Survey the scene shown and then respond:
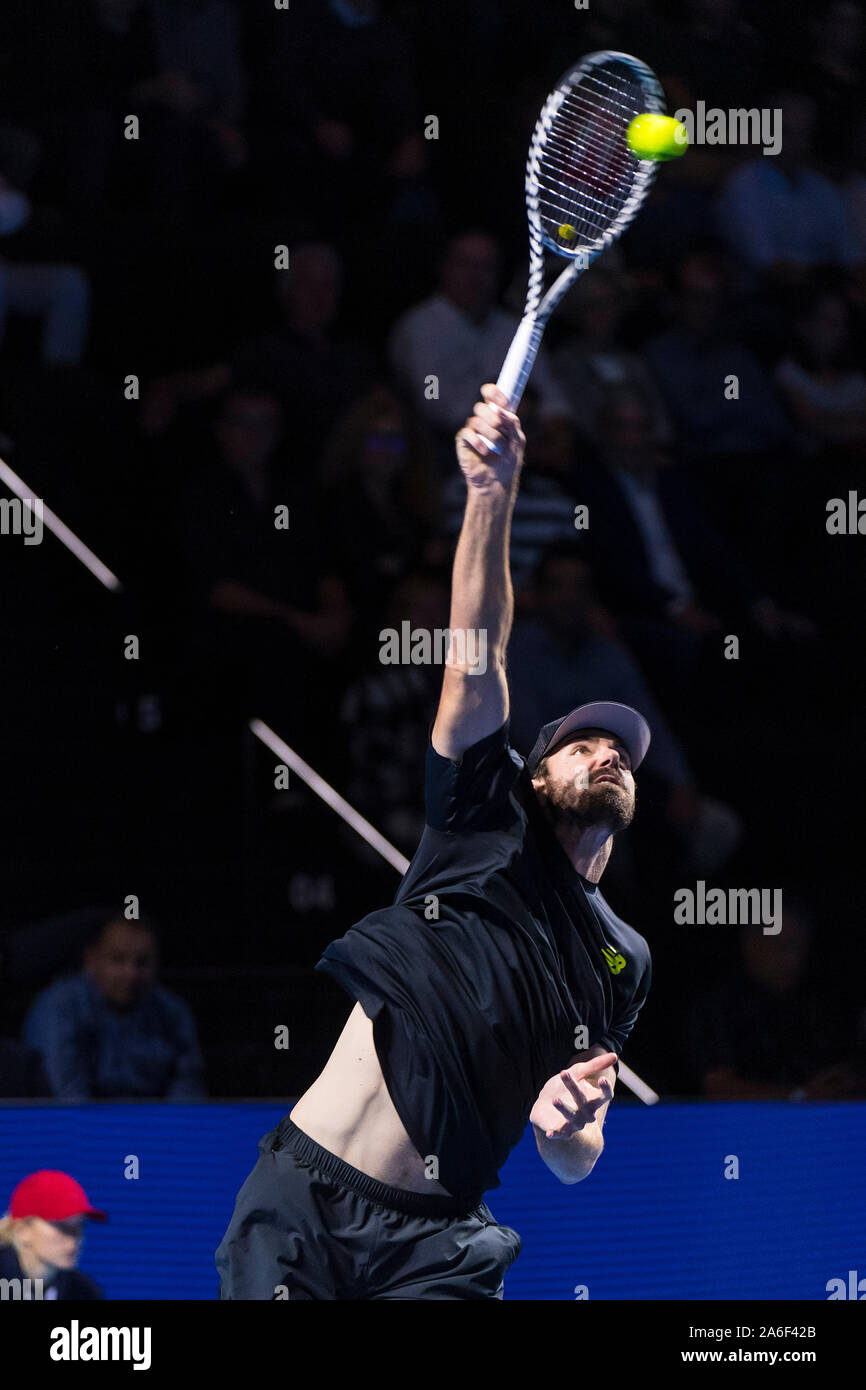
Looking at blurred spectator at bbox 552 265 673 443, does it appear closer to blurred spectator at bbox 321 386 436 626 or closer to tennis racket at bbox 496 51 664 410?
blurred spectator at bbox 321 386 436 626

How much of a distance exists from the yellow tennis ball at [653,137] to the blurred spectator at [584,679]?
74.9 inches

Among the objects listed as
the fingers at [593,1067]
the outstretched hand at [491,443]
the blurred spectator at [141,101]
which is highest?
the blurred spectator at [141,101]

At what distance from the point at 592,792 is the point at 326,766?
196cm

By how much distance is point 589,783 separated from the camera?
142 inches

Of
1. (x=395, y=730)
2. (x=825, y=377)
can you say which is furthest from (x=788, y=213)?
(x=395, y=730)

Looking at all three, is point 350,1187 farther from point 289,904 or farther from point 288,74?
point 288,74

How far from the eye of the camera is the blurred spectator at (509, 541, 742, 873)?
5711mm

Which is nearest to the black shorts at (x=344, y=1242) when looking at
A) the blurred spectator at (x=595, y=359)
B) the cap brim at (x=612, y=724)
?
the cap brim at (x=612, y=724)

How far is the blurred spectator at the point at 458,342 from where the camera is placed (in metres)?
6.14

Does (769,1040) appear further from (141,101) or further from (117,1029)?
(141,101)

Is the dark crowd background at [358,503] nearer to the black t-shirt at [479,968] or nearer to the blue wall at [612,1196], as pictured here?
the blue wall at [612,1196]

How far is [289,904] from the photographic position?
5336mm

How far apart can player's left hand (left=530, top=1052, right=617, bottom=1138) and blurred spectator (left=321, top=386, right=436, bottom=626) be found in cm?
249

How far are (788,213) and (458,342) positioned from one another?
1.51m
